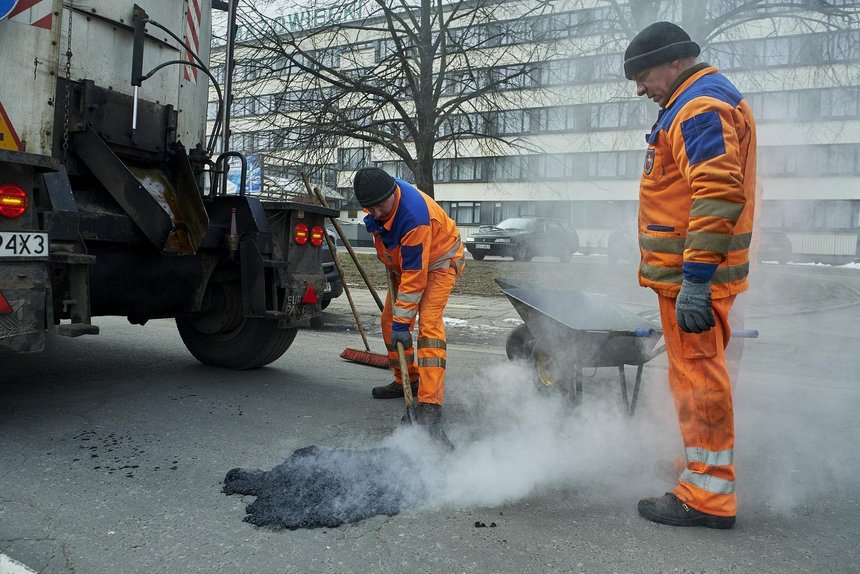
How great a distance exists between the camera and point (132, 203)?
3.86m

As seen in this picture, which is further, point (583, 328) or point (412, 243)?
point (583, 328)

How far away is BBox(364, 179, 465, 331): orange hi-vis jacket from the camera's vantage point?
361 cm

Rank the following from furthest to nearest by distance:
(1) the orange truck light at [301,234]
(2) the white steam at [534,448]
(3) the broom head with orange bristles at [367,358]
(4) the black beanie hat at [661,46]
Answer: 1. (3) the broom head with orange bristles at [367,358]
2. (1) the orange truck light at [301,234]
3. (2) the white steam at [534,448]
4. (4) the black beanie hat at [661,46]

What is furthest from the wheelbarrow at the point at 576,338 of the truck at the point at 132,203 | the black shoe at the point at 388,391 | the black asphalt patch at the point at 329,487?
the truck at the point at 132,203

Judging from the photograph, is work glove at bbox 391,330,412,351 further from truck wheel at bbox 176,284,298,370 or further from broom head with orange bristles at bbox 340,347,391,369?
broom head with orange bristles at bbox 340,347,391,369

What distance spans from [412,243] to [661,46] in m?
1.54

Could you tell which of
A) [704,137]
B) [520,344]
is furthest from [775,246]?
[704,137]

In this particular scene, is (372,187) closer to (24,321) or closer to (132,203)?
(132,203)

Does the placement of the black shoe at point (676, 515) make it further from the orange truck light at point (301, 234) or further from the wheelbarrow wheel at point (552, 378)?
the orange truck light at point (301, 234)

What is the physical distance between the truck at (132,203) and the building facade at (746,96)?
3086mm

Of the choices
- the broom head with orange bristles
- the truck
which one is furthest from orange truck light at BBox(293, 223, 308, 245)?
the broom head with orange bristles

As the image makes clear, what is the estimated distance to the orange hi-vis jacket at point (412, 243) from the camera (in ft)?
11.8

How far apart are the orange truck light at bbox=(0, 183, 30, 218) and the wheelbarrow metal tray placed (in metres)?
2.71

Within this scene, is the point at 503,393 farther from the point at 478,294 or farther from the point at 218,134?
the point at 478,294
